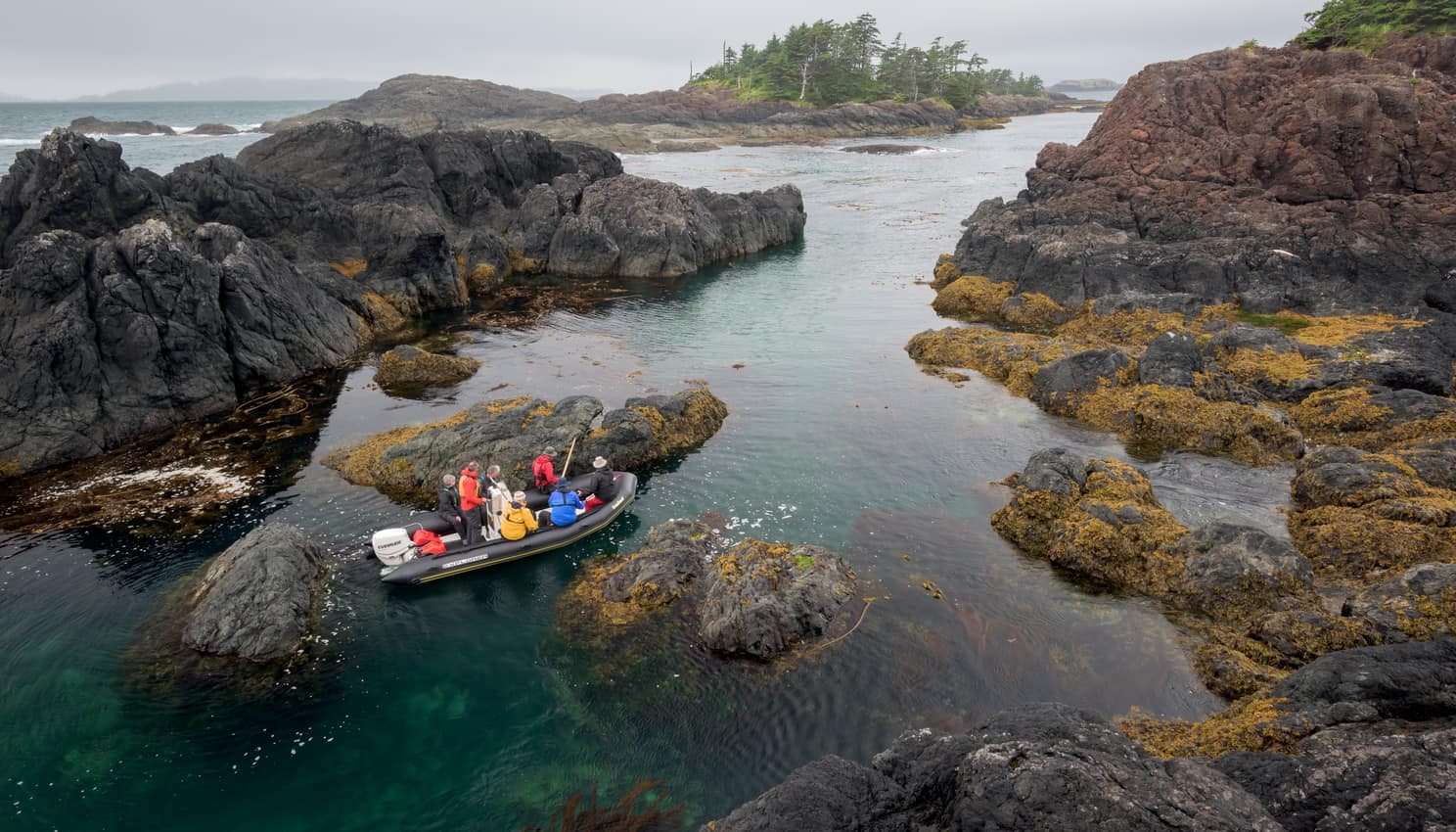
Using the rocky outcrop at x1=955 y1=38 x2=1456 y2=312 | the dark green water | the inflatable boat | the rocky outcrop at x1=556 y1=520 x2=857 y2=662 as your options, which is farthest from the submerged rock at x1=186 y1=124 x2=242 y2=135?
the rocky outcrop at x1=556 y1=520 x2=857 y2=662

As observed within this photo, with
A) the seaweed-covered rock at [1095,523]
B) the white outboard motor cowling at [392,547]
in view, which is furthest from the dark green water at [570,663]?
the seaweed-covered rock at [1095,523]

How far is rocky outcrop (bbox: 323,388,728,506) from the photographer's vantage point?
22406mm

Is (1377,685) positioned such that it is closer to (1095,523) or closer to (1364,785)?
(1364,785)

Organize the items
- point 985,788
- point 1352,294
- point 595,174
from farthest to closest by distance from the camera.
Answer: point 595,174 < point 1352,294 < point 985,788

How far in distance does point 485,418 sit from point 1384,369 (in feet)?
95.7

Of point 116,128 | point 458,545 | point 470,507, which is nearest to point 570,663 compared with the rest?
point 458,545

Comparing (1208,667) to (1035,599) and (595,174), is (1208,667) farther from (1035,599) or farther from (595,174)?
(595,174)

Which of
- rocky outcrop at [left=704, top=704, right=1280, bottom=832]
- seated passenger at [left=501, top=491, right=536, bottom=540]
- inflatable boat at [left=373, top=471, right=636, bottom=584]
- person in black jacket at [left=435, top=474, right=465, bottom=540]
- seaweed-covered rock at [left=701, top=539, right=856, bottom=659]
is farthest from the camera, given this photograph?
person in black jacket at [left=435, top=474, right=465, bottom=540]

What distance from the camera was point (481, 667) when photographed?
1554 cm

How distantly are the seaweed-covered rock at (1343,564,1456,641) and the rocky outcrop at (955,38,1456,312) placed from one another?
74.0 feet

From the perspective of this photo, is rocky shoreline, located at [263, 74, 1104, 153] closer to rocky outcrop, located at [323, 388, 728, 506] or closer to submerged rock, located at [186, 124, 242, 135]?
submerged rock, located at [186, 124, 242, 135]

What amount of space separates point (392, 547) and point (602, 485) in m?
5.62

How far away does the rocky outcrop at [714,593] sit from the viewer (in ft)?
51.3

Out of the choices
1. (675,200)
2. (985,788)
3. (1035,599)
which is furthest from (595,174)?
(985,788)
